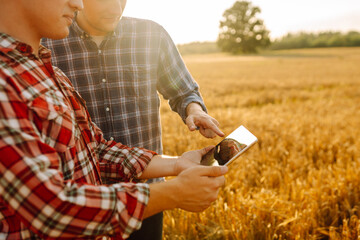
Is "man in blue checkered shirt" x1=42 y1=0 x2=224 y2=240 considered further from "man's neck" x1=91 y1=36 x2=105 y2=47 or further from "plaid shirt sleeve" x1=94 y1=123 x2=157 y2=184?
"plaid shirt sleeve" x1=94 y1=123 x2=157 y2=184

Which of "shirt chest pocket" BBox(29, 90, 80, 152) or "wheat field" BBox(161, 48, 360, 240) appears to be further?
"wheat field" BBox(161, 48, 360, 240)

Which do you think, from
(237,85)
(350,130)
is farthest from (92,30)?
(237,85)

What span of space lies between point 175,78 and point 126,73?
0.32 m

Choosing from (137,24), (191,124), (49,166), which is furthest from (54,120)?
(137,24)

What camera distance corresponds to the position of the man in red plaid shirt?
799 millimetres

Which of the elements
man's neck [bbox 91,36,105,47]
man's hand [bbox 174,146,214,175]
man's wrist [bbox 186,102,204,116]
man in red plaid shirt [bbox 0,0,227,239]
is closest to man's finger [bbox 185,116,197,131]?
man's wrist [bbox 186,102,204,116]

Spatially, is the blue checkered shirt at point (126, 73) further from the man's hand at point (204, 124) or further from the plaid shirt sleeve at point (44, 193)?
the plaid shirt sleeve at point (44, 193)

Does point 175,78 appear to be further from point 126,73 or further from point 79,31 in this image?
point 79,31

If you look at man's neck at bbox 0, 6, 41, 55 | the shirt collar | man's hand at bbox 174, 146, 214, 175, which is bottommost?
man's hand at bbox 174, 146, 214, 175

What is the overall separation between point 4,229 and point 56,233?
20cm

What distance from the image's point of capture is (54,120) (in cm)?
93

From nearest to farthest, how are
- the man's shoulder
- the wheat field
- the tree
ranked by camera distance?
the man's shoulder
the wheat field
the tree

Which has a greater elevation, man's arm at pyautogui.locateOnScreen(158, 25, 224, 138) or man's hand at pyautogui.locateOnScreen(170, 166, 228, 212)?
man's arm at pyautogui.locateOnScreen(158, 25, 224, 138)

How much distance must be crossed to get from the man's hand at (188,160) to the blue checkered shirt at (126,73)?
20.8 inches
